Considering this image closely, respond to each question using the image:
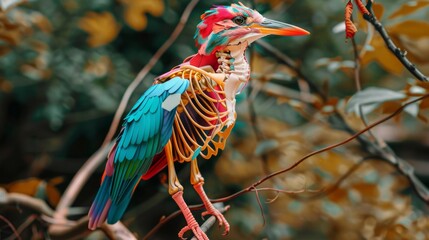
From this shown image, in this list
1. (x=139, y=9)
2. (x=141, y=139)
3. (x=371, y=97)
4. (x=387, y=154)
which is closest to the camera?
(x=141, y=139)

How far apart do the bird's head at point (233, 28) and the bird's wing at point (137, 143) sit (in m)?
0.04

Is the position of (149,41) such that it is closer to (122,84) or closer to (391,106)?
(122,84)

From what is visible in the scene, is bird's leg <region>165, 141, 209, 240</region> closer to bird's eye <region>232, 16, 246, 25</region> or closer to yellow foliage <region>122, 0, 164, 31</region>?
bird's eye <region>232, 16, 246, 25</region>

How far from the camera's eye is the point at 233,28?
0.45 m

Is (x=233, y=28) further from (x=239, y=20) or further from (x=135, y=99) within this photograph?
(x=135, y=99)

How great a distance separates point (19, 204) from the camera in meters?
0.76

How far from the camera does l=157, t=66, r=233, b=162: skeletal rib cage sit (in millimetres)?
447

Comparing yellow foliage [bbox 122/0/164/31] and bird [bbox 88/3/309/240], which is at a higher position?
bird [bbox 88/3/309/240]

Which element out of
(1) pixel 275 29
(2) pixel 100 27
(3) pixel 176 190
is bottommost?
(2) pixel 100 27

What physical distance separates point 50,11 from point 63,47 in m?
0.08

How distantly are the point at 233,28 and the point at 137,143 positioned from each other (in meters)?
0.10

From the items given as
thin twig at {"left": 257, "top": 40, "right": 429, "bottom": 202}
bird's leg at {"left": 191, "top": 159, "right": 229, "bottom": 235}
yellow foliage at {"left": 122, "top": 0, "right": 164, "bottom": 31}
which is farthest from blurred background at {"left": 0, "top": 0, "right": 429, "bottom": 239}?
bird's leg at {"left": 191, "top": 159, "right": 229, "bottom": 235}

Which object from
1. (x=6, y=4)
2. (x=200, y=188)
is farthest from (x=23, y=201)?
(x=200, y=188)

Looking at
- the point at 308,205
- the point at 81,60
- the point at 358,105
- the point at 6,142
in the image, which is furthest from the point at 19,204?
the point at 308,205
